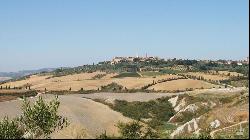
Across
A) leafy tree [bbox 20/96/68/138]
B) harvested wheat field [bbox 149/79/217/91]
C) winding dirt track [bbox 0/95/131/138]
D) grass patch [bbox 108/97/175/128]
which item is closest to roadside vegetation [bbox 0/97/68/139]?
leafy tree [bbox 20/96/68/138]

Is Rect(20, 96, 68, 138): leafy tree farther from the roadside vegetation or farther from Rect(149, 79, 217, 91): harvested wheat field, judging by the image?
Rect(149, 79, 217, 91): harvested wheat field

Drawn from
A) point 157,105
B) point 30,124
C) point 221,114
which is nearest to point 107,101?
point 157,105

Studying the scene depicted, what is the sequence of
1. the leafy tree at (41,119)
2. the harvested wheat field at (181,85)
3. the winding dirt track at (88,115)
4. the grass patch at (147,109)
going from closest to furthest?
the leafy tree at (41,119), the winding dirt track at (88,115), the grass patch at (147,109), the harvested wheat field at (181,85)

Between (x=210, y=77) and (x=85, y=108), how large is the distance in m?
92.1

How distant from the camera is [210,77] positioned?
582ft

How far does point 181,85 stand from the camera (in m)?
150

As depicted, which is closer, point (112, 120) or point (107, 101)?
point (112, 120)

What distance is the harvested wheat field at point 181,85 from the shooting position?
14749 cm

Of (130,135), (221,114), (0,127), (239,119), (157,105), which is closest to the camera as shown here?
(130,135)

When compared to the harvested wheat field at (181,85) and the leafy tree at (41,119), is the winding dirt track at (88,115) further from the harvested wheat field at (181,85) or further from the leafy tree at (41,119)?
the harvested wheat field at (181,85)

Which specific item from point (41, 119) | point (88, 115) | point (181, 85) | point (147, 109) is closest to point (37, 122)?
point (41, 119)

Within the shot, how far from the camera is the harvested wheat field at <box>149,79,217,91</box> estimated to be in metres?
147

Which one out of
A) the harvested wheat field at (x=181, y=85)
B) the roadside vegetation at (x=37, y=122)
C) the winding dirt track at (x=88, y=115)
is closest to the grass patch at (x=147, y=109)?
the winding dirt track at (x=88, y=115)

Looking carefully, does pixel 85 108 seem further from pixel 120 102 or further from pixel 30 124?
pixel 30 124
